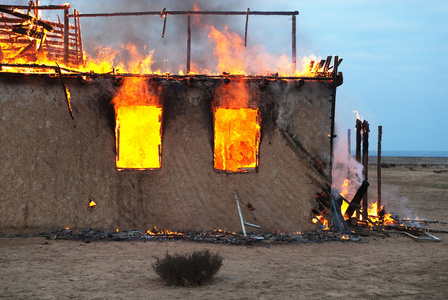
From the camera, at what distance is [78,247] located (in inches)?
420

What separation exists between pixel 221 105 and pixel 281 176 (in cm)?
227

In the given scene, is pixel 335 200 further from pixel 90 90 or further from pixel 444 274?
pixel 90 90

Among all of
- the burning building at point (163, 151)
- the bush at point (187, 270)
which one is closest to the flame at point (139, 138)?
the burning building at point (163, 151)

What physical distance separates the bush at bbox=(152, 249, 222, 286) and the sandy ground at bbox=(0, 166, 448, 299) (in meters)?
0.15

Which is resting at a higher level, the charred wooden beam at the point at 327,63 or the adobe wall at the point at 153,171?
the charred wooden beam at the point at 327,63

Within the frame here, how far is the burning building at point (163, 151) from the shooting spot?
11.9 metres

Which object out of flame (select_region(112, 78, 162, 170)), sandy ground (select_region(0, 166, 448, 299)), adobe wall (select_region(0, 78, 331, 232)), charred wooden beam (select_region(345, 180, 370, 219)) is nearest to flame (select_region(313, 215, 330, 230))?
adobe wall (select_region(0, 78, 331, 232))

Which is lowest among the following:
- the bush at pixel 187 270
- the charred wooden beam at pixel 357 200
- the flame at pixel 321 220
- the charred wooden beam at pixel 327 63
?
the bush at pixel 187 270

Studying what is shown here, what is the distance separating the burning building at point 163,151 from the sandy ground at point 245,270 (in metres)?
1.03

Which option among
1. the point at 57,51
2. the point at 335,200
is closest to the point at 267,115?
the point at 335,200

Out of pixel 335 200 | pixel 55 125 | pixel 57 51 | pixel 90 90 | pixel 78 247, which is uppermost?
pixel 57 51

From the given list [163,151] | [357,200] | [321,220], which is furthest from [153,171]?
[357,200]

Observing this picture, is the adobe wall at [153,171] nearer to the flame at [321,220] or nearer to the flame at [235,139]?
the flame at [321,220]

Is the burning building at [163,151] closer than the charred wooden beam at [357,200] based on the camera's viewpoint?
Yes
